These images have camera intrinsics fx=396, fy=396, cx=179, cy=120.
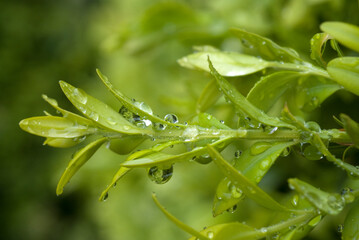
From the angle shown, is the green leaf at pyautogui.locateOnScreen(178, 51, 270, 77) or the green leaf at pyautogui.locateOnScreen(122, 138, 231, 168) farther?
the green leaf at pyautogui.locateOnScreen(178, 51, 270, 77)

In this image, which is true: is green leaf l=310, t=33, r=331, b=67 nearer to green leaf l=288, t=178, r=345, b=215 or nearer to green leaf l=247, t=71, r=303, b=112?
green leaf l=247, t=71, r=303, b=112

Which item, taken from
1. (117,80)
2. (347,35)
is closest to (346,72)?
(347,35)

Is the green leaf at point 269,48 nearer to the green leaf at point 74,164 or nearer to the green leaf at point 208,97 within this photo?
the green leaf at point 208,97

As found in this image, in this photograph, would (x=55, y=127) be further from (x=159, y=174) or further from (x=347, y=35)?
(x=347, y=35)

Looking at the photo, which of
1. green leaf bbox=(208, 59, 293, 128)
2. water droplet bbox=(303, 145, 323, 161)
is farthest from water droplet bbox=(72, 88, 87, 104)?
water droplet bbox=(303, 145, 323, 161)

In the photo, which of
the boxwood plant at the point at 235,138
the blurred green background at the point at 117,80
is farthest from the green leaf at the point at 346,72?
the blurred green background at the point at 117,80

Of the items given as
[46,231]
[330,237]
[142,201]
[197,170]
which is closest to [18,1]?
[46,231]

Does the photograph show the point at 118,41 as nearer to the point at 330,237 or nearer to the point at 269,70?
the point at 269,70
